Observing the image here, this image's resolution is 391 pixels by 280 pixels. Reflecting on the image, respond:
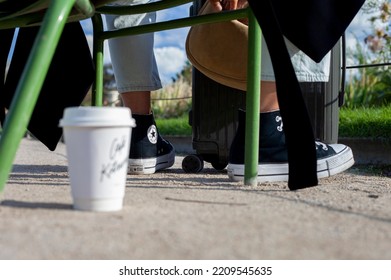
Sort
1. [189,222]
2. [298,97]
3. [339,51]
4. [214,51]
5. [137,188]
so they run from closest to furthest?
[189,222]
[298,97]
[137,188]
[214,51]
[339,51]

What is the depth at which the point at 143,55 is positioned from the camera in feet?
6.41

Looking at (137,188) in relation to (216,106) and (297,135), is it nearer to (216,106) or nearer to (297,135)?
(297,135)

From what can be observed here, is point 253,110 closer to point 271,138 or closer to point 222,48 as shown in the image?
point 271,138

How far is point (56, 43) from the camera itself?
1.06 meters

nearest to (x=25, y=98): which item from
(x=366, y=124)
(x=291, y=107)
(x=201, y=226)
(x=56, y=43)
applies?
(x=56, y=43)

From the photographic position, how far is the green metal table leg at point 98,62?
167 cm

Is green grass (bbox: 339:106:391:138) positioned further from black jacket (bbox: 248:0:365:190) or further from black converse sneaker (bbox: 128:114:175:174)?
black jacket (bbox: 248:0:365:190)

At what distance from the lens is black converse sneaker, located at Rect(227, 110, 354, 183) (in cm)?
156

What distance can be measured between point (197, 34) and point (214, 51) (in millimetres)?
95

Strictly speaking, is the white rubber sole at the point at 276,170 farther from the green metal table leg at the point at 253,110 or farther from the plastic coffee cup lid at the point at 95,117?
the plastic coffee cup lid at the point at 95,117

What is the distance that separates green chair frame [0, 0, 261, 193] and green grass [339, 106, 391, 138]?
1462 mm

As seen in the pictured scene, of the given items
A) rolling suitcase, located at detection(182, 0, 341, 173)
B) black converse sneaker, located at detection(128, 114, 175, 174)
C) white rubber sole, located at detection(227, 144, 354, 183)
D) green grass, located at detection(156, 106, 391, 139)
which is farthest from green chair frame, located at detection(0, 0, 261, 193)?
green grass, located at detection(156, 106, 391, 139)

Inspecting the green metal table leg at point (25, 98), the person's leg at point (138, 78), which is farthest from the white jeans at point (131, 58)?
the green metal table leg at point (25, 98)

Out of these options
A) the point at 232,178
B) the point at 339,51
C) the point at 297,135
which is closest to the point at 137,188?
the point at 232,178
